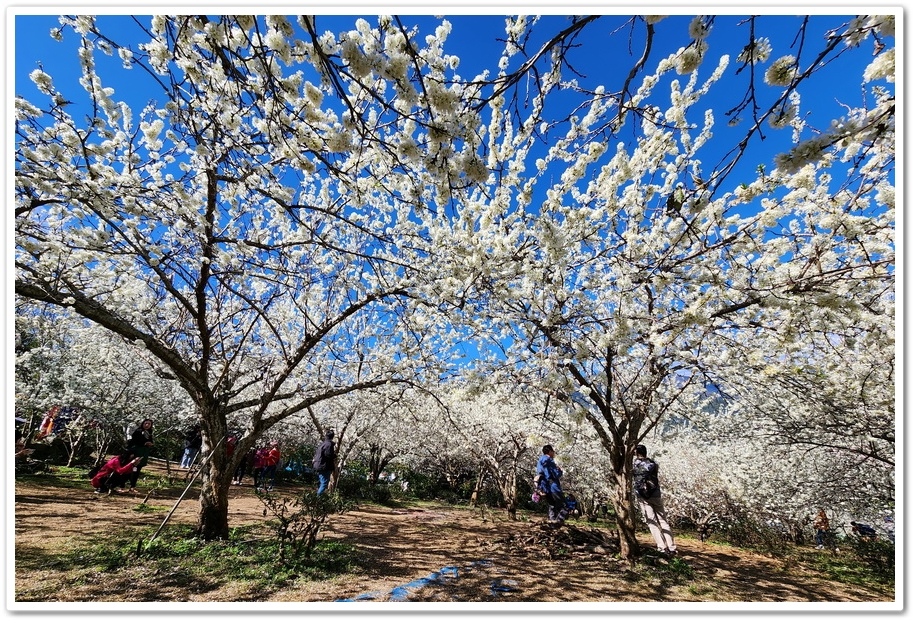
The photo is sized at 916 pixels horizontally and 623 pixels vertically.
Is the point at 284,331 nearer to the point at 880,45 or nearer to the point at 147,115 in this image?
the point at 147,115

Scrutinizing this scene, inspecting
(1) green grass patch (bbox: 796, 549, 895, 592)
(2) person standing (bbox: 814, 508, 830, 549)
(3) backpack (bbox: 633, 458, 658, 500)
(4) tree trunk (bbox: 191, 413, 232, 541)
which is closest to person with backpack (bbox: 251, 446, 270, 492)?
(4) tree trunk (bbox: 191, 413, 232, 541)

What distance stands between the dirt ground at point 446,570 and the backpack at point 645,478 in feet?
2.70

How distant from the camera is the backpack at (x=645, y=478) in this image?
5.20 m

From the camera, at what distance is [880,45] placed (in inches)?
55.0

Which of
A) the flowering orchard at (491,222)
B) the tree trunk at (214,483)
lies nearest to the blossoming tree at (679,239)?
the flowering orchard at (491,222)

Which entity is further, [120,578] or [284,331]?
[284,331]

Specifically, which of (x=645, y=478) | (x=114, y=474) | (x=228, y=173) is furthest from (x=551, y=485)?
(x=114, y=474)

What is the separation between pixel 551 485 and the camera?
19.0ft

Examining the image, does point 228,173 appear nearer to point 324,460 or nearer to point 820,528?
point 324,460

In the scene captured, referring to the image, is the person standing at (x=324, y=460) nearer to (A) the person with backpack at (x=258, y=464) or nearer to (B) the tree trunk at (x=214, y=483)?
(B) the tree trunk at (x=214, y=483)

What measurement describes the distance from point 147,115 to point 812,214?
5.11 meters

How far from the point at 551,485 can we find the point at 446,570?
2.37m
